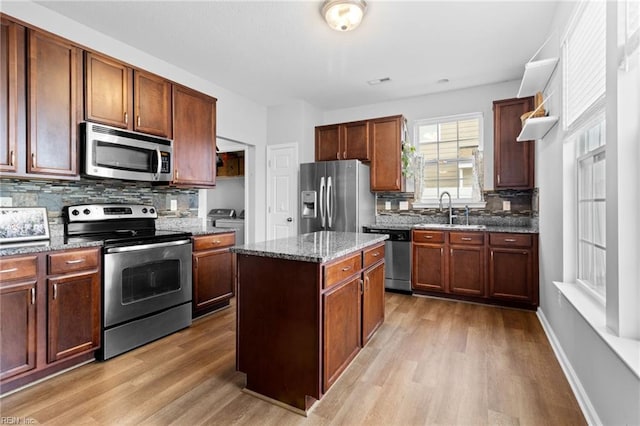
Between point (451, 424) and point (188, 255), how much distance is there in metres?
2.45

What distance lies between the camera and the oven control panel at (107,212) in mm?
2657

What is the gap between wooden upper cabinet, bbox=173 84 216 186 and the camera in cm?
323

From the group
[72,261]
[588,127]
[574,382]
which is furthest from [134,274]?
[588,127]

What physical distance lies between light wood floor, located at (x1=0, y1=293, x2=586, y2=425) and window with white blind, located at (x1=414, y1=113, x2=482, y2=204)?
2.14 m

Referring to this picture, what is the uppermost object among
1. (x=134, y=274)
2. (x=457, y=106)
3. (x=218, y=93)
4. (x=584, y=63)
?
(x=218, y=93)

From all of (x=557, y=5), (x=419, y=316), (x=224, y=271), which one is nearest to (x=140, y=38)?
(x=224, y=271)

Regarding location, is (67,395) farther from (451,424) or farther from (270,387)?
(451,424)

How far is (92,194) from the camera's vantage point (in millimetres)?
2867

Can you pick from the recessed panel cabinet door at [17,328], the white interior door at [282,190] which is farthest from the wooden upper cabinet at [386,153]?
the recessed panel cabinet door at [17,328]

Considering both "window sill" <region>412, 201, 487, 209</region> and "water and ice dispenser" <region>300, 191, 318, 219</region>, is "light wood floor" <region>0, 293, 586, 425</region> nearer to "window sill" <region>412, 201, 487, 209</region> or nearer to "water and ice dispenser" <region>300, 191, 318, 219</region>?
"window sill" <region>412, 201, 487, 209</region>

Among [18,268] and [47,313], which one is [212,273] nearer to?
[47,313]

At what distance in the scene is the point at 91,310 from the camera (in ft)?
7.54

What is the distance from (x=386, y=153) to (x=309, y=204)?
1.31 metres

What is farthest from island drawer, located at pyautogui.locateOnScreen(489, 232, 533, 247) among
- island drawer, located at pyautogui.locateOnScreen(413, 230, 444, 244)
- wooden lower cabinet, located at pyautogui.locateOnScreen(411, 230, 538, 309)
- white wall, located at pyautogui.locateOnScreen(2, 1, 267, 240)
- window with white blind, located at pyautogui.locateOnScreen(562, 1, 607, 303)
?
white wall, located at pyautogui.locateOnScreen(2, 1, 267, 240)
